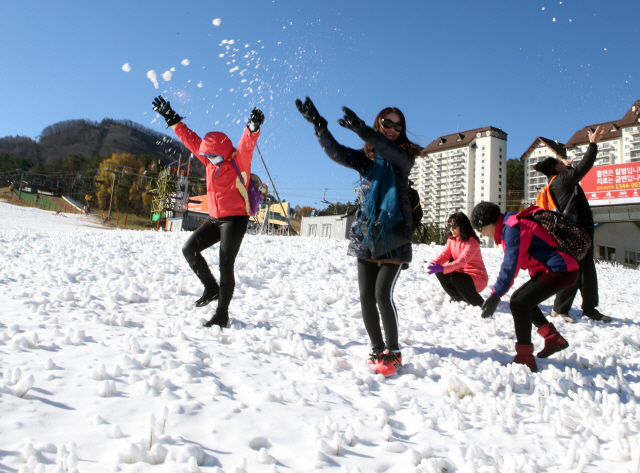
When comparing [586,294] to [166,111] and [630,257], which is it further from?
[630,257]

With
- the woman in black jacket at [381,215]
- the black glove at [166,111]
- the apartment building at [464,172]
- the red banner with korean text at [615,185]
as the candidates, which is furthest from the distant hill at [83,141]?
the woman in black jacket at [381,215]

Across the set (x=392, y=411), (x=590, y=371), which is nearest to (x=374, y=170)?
(x=392, y=411)

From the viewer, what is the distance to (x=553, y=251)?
3.54m

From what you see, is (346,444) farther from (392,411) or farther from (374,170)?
(374,170)

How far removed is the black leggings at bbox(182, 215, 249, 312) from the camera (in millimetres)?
3947

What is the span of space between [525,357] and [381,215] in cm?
184

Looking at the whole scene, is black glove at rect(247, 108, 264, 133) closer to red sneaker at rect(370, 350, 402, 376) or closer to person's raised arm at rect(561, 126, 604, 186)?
red sneaker at rect(370, 350, 402, 376)

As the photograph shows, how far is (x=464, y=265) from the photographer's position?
5168mm

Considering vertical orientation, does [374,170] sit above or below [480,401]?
above

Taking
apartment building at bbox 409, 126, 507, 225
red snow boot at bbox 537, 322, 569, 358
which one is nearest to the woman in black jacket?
red snow boot at bbox 537, 322, 569, 358

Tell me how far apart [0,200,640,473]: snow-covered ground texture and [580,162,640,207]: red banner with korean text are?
42917 millimetres

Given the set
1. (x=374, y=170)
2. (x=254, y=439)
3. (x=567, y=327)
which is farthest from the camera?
(x=567, y=327)

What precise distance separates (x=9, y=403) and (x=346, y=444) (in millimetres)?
1624

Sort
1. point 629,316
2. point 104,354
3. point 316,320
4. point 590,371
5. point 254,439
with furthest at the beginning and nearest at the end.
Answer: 1. point 629,316
2. point 316,320
3. point 590,371
4. point 104,354
5. point 254,439
